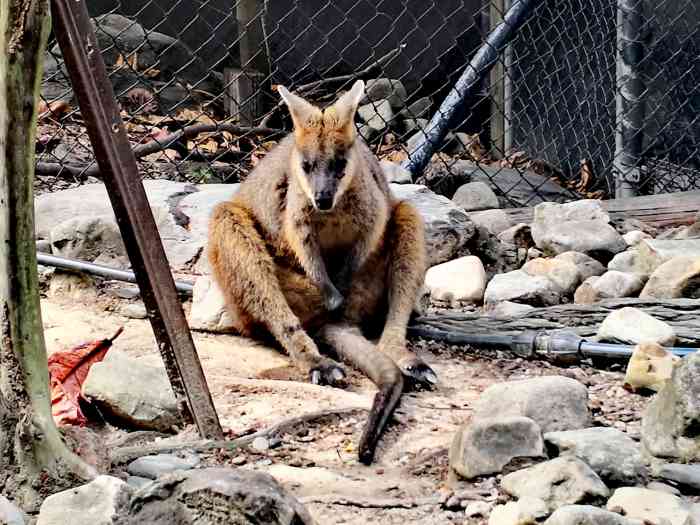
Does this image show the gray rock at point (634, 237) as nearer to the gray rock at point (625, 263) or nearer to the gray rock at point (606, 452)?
the gray rock at point (625, 263)

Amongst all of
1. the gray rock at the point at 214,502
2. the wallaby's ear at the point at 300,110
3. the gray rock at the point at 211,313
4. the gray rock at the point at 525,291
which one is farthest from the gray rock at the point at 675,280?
the gray rock at the point at 214,502

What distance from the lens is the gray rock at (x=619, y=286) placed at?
230 inches

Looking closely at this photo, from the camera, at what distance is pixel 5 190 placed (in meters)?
2.96

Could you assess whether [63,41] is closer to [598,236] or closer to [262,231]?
[262,231]

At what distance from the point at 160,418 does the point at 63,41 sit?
1.32 m

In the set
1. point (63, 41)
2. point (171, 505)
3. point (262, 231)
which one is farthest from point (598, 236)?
point (171, 505)

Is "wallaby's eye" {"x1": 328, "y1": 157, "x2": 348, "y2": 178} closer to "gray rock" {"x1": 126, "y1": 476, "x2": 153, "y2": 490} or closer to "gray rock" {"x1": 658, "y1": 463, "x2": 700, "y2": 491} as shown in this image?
"gray rock" {"x1": 126, "y1": 476, "x2": 153, "y2": 490}

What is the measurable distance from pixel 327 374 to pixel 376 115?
4.38 meters

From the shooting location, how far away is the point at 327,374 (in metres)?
4.91

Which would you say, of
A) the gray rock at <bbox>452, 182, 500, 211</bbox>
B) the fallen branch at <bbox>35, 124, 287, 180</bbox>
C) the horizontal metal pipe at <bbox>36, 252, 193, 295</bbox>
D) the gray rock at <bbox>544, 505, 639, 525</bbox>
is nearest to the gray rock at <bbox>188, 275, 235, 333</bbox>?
the horizontal metal pipe at <bbox>36, 252, 193, 295</bbox>

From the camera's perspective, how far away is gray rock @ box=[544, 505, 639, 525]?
8.79ft

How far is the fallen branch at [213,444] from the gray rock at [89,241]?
253cm

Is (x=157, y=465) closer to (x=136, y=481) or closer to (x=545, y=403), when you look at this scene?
(x=136, y=481)

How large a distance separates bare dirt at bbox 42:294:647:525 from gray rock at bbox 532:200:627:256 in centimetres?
172
